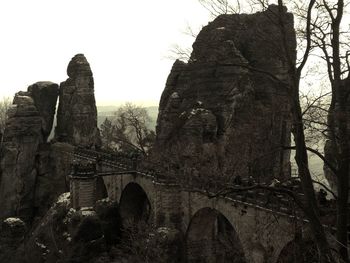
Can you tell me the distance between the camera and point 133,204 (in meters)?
42.3

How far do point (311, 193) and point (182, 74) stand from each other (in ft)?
127

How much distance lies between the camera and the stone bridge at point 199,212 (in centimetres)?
2058

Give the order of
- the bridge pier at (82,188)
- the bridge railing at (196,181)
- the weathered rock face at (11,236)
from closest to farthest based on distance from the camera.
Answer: the bridge railing at (196,181) < the bridge pier at (82,188) < the weathered rock face at (11,236)

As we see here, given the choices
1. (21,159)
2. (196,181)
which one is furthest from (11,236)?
(196,181)

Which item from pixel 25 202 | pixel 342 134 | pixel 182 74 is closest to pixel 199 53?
pixel 342 134

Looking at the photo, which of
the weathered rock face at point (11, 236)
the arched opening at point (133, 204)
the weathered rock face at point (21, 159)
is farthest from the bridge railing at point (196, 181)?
the weathered rock face at point (11, 236)

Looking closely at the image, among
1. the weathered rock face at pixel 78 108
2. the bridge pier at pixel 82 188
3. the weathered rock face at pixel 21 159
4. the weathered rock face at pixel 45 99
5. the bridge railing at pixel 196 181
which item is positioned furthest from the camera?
the weathered rock face at pixel 78 108

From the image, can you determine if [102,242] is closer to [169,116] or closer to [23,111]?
[169,116]

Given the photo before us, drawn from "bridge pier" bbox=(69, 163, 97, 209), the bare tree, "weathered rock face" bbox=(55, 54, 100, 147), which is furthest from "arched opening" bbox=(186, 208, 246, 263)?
"weathered rock face" bbox=(55, 54, 100, 147)

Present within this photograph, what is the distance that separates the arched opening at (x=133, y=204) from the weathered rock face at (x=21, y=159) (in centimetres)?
1554

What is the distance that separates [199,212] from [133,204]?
1415cm

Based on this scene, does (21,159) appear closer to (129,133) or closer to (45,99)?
(45,99)

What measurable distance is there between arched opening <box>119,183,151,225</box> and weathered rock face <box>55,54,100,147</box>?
17.7 meters

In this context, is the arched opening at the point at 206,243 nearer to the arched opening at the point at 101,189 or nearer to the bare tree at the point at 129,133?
the bare tree at the point at 129,133
